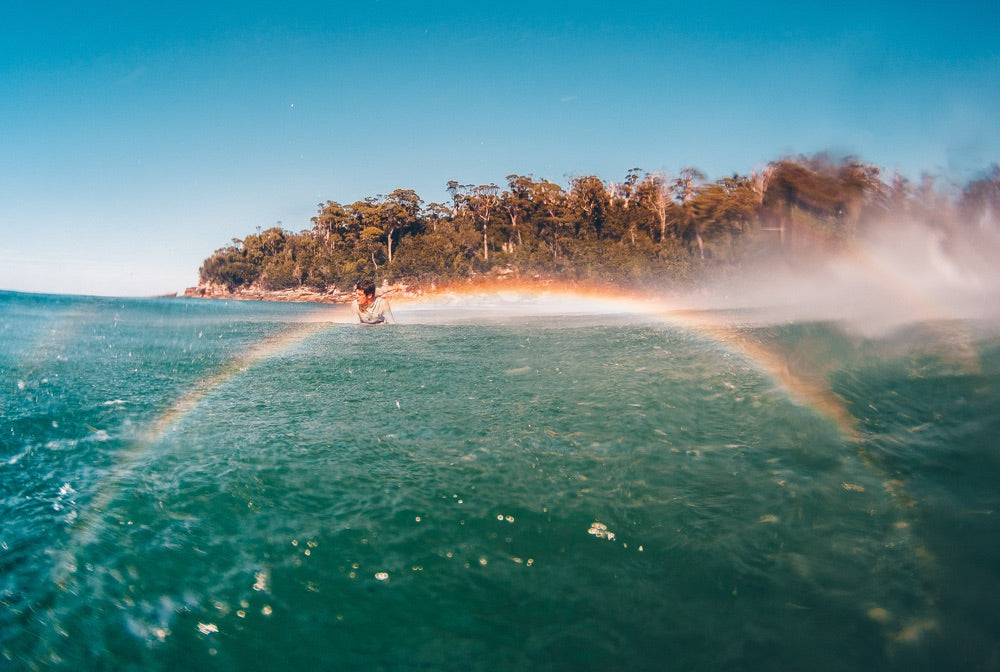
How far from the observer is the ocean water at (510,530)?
124 inches

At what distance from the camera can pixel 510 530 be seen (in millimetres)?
4496

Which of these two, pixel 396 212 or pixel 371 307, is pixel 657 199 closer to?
pixel 396 212

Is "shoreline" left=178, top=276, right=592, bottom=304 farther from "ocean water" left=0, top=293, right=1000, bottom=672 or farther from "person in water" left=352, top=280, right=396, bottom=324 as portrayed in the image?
"ocean water" left=0, top=293, right=1000, bottom=672

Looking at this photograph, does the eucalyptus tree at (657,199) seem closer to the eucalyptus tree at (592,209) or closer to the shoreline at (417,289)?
the eucalyptus tree at (592,209)

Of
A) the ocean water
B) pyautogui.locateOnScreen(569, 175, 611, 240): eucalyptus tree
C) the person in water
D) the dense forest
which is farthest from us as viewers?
pyautogui.locateOnScreen(569, 175, 611, 240): eucalyptus tree

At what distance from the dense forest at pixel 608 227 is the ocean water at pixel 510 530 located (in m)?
34.6

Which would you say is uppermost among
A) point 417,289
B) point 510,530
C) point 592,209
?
point 592,209

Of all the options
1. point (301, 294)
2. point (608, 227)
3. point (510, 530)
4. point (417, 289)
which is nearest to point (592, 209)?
point (608, 227)

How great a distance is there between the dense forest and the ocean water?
114 feet

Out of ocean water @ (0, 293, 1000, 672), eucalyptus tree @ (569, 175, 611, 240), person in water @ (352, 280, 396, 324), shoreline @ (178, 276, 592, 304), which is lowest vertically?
ocean water @ (0, 293, 1000, 672)

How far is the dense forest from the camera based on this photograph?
45750 mm

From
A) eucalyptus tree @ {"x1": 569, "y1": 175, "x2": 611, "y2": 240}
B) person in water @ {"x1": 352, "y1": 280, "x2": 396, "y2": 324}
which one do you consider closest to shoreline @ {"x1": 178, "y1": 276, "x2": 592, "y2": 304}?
eucalyptus tree @ {"x1": 569, "y1": 175, "x2": 611, "y2": 240}

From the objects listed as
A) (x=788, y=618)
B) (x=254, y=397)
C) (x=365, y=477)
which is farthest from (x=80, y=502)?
(x=788, y=618)

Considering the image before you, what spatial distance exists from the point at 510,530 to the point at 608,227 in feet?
292
